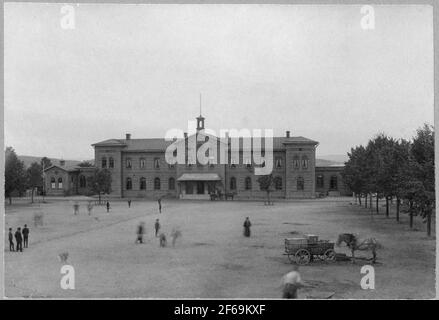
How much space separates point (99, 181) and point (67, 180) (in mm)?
6151

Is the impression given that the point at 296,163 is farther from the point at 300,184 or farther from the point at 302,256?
the point at 302,256

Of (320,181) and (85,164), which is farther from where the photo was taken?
(85,164)

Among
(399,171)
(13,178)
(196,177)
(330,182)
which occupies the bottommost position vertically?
(330,182)

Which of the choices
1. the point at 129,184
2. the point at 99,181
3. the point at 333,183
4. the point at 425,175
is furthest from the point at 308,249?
the point at 129,184

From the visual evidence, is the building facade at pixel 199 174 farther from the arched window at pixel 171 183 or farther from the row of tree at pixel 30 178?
the row of tree at pixel 30 178

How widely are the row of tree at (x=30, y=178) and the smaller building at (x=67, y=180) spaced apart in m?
0.71

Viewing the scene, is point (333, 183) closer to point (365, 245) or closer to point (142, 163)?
point (142, 163)

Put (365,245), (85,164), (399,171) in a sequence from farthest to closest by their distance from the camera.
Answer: (85,164), (399,171), (365,245)

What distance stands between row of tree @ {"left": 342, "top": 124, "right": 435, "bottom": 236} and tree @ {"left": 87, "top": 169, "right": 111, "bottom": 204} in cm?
1659

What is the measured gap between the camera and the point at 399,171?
69.4 feet

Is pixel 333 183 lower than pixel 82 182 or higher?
lower

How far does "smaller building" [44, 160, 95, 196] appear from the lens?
3056 centimetres

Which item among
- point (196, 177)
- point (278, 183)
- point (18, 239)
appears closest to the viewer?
point (18, 239)
